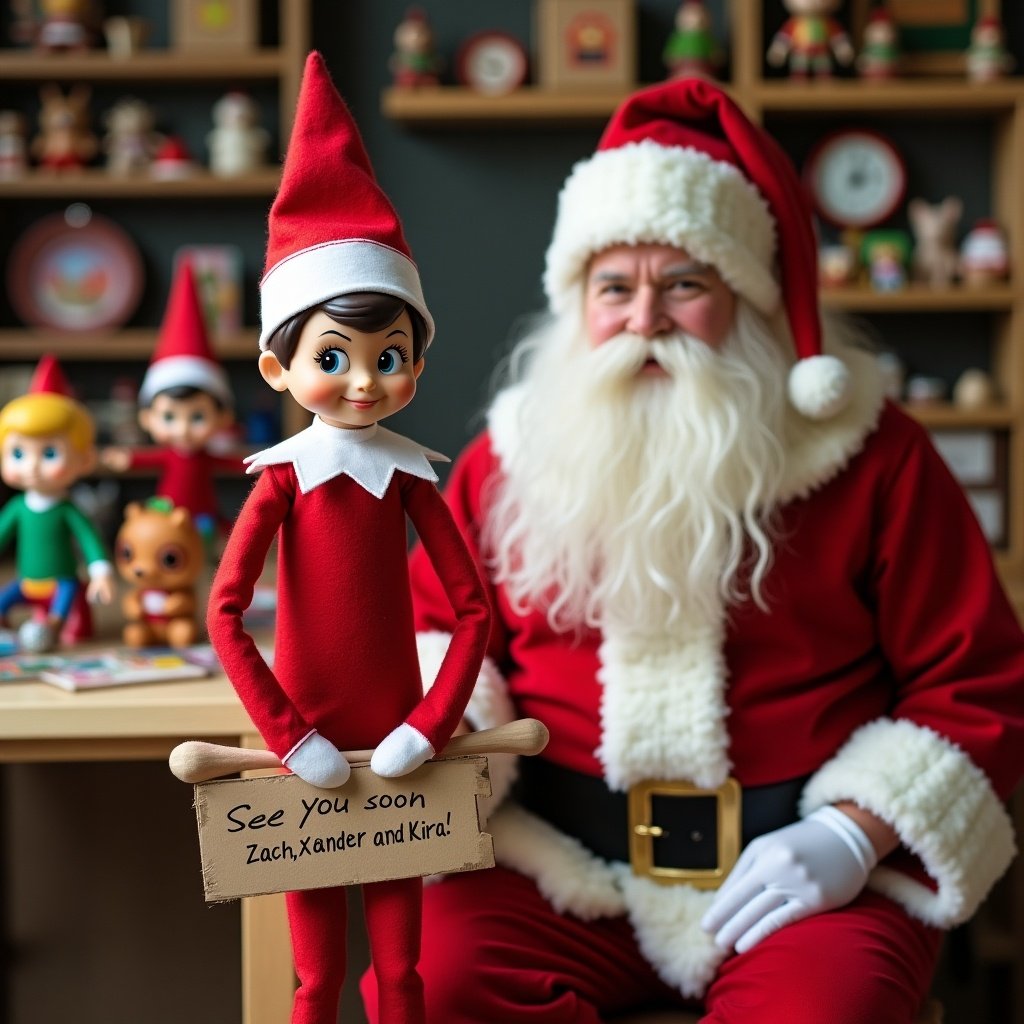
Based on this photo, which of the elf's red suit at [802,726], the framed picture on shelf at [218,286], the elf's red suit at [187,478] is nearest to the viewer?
the elf's red suit at [802,726]

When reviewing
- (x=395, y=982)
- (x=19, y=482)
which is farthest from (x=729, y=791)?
(x=19, y=482)

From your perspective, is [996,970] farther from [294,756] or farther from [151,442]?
[151,442]

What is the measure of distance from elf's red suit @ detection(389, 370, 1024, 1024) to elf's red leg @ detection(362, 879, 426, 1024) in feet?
0.72

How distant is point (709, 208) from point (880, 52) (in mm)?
1515

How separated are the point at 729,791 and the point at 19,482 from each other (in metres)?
0.83

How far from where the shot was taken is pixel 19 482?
136 centimetres

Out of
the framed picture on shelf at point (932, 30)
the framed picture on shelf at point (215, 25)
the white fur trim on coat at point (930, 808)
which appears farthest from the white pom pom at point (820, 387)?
the framed picture on shelf at point (215, 25)

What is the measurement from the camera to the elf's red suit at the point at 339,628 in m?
0.84

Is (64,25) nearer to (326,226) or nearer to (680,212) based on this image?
(680,212)

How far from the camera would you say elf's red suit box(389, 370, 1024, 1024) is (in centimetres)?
113

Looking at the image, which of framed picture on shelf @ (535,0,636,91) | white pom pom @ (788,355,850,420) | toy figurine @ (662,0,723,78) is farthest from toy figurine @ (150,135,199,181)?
white pom pom @ (788,355,850,420)

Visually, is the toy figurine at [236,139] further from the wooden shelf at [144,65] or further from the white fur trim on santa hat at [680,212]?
the white fur trim on santa hat at [680,212]

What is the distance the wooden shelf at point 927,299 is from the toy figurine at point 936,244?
2.3 inches

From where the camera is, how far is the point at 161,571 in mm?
1360
